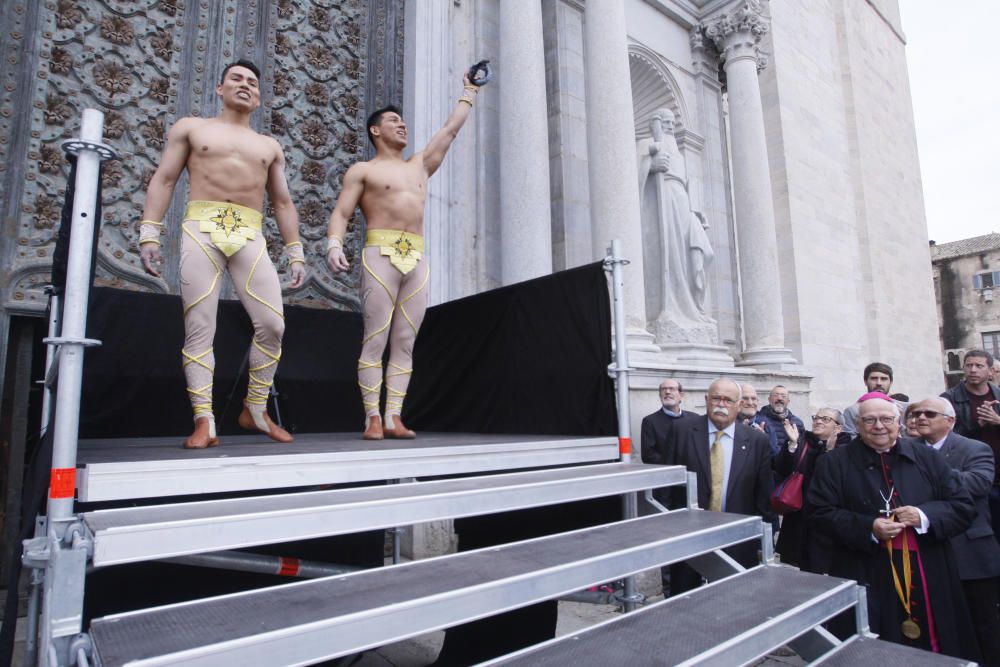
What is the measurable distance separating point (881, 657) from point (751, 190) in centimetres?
830

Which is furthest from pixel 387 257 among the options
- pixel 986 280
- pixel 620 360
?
pixel 986 280

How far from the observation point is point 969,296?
120 feet

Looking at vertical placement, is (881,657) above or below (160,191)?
below

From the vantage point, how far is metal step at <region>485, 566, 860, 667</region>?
2039mm

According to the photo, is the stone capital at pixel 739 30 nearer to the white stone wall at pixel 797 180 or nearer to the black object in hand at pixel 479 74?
the white stone wall at pixel 797 180

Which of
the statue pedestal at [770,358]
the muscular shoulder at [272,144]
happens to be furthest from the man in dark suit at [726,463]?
the statue pedestal at [770,358]

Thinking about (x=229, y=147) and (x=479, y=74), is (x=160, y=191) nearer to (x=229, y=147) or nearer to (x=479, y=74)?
(x=229, y=147)

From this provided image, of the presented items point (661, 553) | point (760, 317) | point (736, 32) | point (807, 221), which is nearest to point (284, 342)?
point (661, 553)

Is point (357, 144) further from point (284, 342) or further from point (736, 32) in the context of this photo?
point (736, 32)

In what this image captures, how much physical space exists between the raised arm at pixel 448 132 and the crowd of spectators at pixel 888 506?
2.54m

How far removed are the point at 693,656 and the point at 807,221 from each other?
11.4 metres

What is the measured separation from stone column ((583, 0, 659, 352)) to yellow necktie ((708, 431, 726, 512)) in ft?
7.56

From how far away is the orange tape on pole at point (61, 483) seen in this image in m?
1.79

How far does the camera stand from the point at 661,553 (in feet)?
8.48
